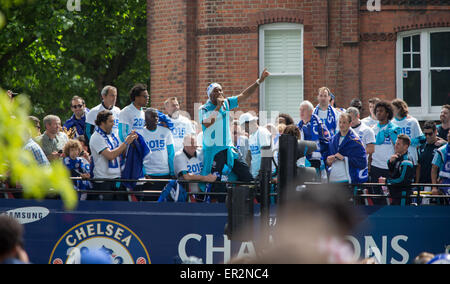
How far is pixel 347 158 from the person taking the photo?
9.53 metres

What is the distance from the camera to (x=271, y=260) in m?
2.86

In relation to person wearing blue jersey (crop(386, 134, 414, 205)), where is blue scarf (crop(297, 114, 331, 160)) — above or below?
above

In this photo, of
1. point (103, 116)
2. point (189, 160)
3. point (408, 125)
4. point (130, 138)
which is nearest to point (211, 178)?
point (189, 160)

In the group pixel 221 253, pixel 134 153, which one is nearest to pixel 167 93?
pixel 134 153

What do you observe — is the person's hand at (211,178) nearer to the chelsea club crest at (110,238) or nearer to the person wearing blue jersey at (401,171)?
the chelsea club crest at (110,238)

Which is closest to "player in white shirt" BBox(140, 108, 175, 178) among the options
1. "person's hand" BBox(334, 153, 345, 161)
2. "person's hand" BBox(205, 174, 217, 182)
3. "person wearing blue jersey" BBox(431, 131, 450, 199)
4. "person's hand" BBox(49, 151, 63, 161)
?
"person's hand" BBox(205, 174, 217, 182)

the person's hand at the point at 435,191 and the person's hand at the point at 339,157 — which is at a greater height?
the person's hand at the point at 339,157

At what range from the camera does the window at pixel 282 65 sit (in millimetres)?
16922

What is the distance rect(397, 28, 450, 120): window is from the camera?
16406 millimetres

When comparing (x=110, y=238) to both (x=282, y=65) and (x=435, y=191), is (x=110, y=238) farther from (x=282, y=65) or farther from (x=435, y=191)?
(x=282, y=65)

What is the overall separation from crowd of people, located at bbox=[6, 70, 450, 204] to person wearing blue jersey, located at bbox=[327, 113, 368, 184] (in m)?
0.01

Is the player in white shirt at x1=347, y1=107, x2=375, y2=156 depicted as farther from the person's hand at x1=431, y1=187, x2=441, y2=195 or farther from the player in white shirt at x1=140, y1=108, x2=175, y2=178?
the player in white shirt at x1=140, y1=108, x2=175, y2=178

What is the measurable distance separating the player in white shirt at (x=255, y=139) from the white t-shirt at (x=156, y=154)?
1290 mm

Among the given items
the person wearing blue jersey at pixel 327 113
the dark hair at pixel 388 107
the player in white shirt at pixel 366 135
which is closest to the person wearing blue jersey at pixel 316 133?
the person wearing blue jersey at pixel 327 113
